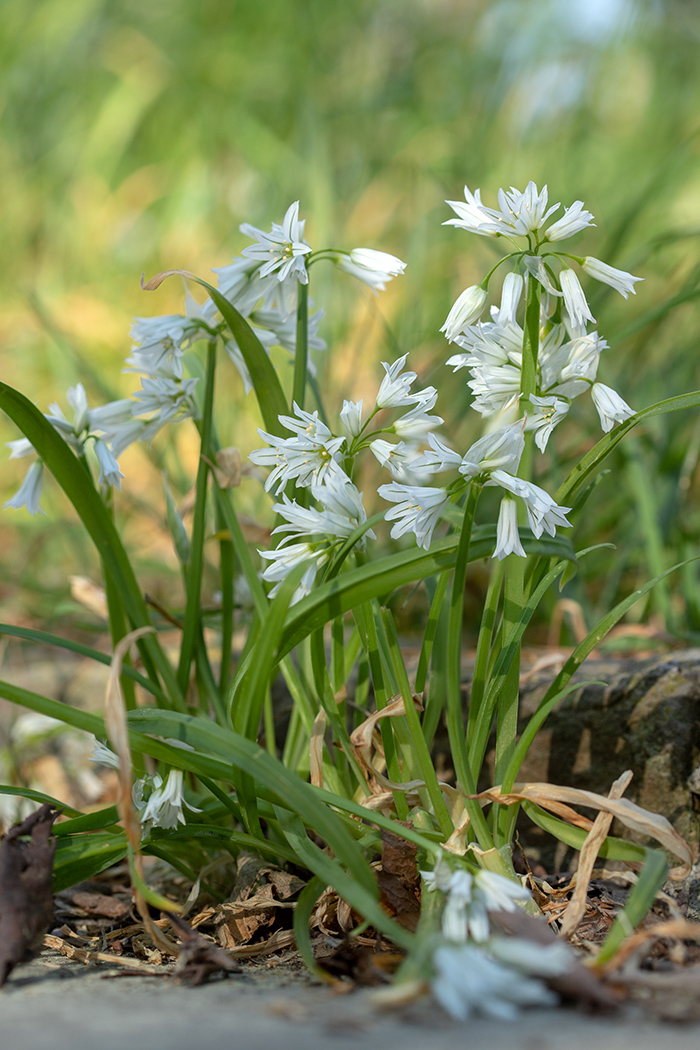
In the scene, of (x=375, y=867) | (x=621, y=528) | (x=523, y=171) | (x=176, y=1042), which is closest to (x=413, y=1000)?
(x=176, y=1042)

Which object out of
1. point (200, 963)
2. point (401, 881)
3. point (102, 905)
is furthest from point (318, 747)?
point (102, 905)

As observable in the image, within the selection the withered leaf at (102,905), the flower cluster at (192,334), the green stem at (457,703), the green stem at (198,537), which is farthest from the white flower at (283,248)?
the withered leaf at (102,905)

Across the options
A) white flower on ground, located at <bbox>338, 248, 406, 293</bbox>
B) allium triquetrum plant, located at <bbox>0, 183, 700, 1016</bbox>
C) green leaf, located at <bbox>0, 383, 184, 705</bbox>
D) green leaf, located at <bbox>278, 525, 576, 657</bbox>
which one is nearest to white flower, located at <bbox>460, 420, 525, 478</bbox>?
allium triquetrum plant, located at <bbox>0, 183, 700, 1016</bbox>

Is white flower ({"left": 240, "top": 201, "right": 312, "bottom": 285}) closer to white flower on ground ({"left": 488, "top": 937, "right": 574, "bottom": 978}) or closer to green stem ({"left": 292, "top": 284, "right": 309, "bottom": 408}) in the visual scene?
green stem ({"left": 292, "top": 284, "right": 309, "bottom": 408})

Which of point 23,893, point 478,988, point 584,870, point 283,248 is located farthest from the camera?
point 283,248

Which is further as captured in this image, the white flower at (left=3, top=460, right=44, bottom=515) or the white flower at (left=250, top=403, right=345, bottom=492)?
the white flower at (left=3, top=460, right=44, bottom=515)

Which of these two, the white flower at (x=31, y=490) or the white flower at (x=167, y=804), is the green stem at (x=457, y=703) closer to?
the white flower at (x=167, y=804)

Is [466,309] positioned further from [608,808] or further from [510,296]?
[608,808]
